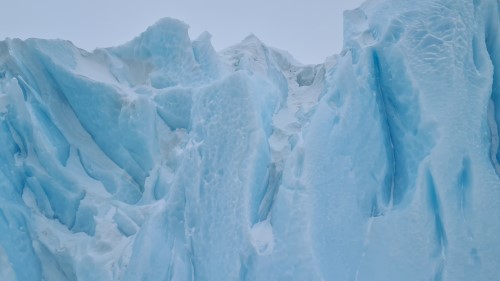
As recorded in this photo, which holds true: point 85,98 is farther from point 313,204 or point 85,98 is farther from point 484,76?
point 484,76

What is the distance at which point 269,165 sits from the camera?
11.3 ft

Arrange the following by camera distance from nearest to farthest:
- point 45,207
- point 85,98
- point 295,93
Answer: point 45,207, point 85,98, point 295,93

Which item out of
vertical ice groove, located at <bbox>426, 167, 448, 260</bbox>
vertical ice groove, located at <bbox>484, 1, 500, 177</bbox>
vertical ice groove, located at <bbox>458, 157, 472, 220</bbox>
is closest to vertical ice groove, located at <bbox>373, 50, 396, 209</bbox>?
vertical ice groove, located at <bbox>426, 167, 448, 260</bbox>

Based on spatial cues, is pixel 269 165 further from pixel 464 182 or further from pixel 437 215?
pixel 464 182

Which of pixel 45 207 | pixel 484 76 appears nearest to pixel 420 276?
pixel 484 76

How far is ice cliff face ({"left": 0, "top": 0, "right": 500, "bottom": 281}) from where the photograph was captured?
2926 mm

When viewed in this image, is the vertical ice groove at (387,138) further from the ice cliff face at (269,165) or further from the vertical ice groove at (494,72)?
the vertical ice groove at (494,72)

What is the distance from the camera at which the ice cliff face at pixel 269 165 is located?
2.93 meters

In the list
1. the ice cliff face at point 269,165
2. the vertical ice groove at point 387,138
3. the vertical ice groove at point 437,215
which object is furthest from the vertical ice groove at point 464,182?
the vertical ice groove at point 387,138

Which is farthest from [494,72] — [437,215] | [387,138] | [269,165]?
[269,165]

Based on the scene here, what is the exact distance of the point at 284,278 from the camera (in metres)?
Result: 2.90

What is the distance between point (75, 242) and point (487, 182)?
10.2 ft

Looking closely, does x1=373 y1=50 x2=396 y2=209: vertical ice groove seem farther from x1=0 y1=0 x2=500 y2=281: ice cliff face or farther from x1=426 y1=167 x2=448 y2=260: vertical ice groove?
x1=426 y1=167 x2=448 y2=260: vertical ice groove

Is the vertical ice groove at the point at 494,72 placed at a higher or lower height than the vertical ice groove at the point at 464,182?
higher
